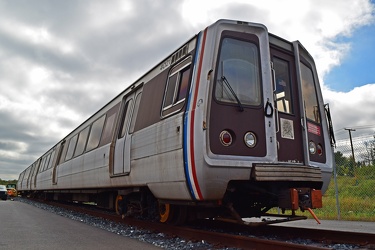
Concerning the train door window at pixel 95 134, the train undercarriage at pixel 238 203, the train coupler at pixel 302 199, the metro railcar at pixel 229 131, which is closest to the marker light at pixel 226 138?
the metro railcar at pixel 229 131

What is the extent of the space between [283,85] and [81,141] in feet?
24.5

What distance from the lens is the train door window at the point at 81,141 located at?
10586mm

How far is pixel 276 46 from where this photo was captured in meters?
5.69

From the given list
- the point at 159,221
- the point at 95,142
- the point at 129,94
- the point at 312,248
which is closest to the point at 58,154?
the point at 95,142

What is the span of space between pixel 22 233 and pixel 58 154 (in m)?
9.02

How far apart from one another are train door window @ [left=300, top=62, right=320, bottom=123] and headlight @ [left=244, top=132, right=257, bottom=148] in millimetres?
1520

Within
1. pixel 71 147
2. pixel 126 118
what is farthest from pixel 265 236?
pixel 71 147

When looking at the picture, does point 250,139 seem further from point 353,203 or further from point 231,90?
point 353,203

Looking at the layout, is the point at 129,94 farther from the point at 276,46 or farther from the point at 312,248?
the point at 312,248

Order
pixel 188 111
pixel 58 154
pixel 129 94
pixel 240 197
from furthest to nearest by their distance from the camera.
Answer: pixel 58 154, pixel 129 94, pixel 240 197, pixel 188 111

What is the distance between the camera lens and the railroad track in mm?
4176

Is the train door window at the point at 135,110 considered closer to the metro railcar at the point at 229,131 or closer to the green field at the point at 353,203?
the metro railcar at the point at 229,131

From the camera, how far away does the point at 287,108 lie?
5547 mm

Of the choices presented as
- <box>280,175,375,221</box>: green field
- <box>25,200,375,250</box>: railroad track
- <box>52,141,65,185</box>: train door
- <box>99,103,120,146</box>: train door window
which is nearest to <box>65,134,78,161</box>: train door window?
<box>52,141,65,185</box>: train door
